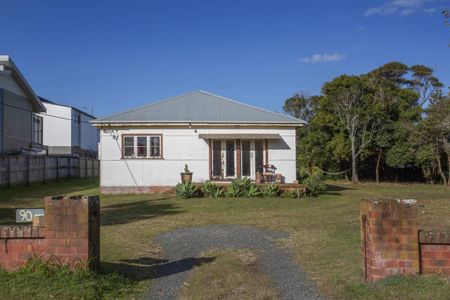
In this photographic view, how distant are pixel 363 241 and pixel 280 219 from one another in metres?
5.86

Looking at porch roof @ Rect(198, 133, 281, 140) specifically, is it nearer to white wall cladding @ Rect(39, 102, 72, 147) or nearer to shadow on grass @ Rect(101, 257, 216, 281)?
shadow on grass @ Rect(101, 257, 216, 281)

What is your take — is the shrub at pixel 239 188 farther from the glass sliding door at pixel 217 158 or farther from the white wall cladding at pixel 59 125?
the white wall cladding at pixel 59 125

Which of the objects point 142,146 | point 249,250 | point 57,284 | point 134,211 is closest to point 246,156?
point 142,146

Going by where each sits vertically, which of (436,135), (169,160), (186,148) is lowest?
(169,160)

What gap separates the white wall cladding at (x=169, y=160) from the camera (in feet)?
62.4

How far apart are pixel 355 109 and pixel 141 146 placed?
504 inches

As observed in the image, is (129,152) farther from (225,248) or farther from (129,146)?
(225,248)

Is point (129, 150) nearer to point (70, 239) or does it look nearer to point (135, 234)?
point (135, 234)

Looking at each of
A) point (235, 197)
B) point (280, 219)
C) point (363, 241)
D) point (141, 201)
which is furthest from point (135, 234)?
point (235, 197)

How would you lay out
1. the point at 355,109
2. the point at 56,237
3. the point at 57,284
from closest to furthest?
the point at 57,284 → the point at 56,237 → the point at 355,109

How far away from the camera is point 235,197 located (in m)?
17.0

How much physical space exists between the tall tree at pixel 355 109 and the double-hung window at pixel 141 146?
466 inches

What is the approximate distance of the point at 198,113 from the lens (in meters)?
20.2

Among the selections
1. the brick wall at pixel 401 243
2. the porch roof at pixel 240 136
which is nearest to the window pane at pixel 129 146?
the porch roof at pixel 240 136
